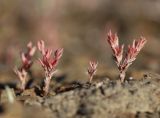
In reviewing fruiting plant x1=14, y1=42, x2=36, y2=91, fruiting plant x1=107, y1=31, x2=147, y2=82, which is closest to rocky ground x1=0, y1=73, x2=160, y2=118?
fruiting plant x1=107, y1=31, x2=147, y2=82

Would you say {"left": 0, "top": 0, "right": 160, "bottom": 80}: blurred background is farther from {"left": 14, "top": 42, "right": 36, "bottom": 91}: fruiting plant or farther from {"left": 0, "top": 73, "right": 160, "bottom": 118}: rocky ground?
{"left": 0, "top": 73, "right": 160, "bottom": 118}: rocky ground

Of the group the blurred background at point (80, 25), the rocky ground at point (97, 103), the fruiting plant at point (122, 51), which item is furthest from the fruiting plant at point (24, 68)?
the blurred background at point (80, 25)

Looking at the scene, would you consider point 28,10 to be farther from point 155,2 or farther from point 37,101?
point 37,101

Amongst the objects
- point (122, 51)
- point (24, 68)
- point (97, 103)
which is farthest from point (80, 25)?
point (97, 103)

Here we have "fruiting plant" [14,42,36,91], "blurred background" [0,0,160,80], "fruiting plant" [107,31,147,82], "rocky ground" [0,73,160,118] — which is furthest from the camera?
"blurred background" [0,0,160,80]

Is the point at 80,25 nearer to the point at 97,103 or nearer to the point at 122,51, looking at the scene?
the point at 122,51

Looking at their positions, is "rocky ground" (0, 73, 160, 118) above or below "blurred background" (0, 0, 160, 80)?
above
